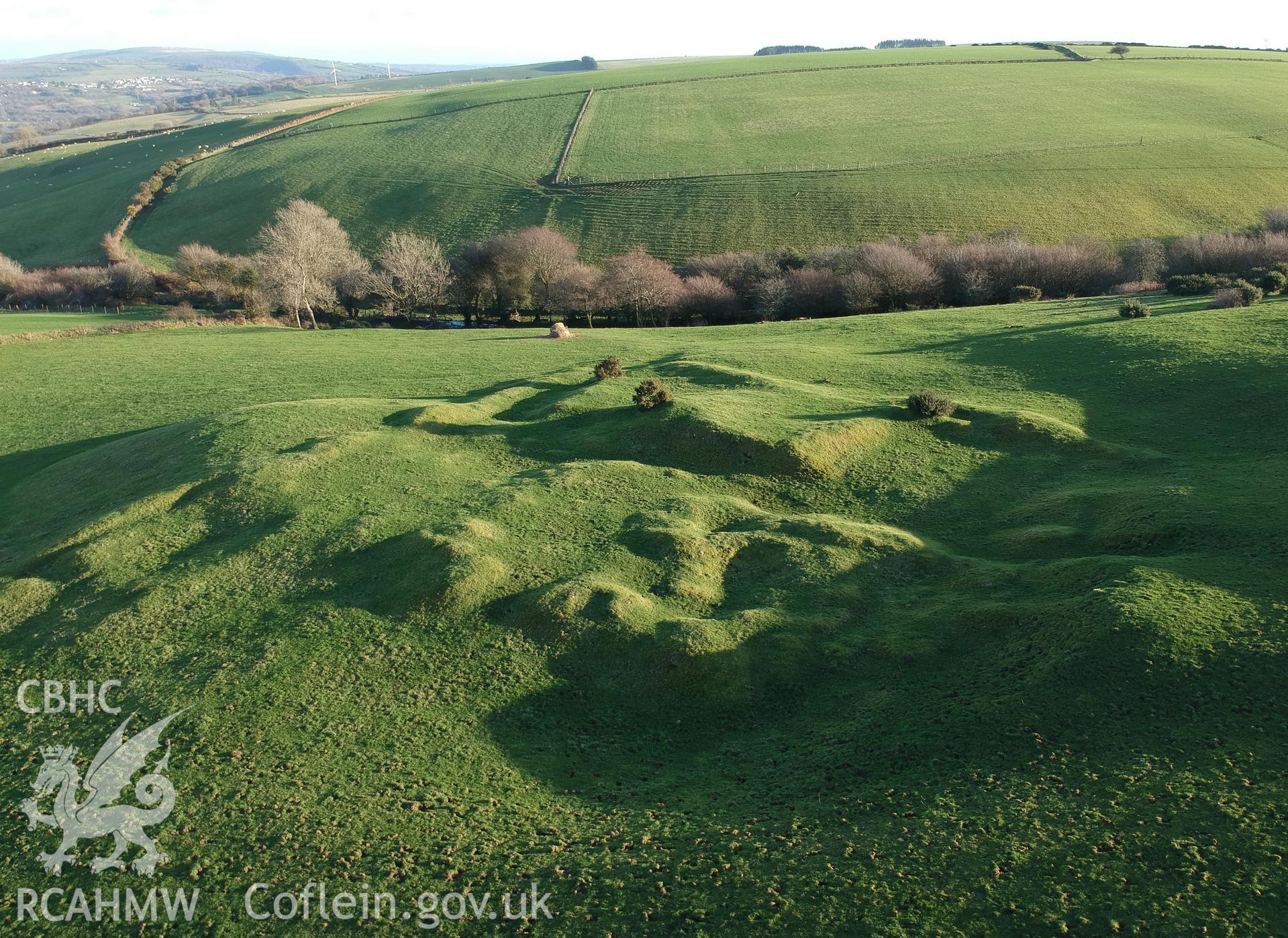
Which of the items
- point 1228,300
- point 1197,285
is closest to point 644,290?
point 1197,285

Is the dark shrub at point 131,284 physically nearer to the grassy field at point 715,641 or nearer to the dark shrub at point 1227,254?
the grassy field at point 715,641

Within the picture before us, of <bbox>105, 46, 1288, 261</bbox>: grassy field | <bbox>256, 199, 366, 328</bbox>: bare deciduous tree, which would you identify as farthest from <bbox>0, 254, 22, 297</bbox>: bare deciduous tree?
<bbox>256, 199, 366, 328</bbox>: bare deciduous tree

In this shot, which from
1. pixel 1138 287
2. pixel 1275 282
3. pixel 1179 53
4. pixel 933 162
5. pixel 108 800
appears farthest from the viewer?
pixel 1179 53

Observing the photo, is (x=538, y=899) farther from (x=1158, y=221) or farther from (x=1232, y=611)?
(x=1158, y=221)

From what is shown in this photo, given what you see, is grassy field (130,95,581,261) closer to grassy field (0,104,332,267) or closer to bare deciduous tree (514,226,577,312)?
grassy field (0,104,332,267)

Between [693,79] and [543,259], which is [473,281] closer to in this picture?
[543,259]
